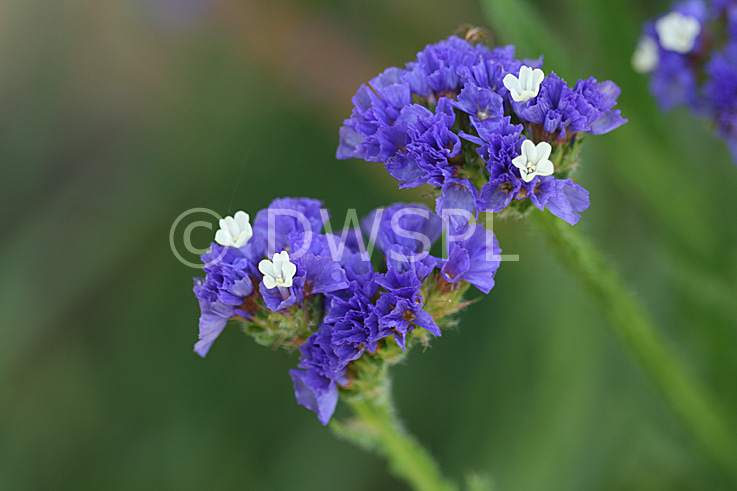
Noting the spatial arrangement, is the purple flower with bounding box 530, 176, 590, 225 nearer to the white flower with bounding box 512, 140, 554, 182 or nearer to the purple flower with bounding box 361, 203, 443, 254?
the white flower with bounding box 512, 140, 554, 182

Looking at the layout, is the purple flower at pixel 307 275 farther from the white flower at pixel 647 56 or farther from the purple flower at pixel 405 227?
the white flower at pixel 647 56

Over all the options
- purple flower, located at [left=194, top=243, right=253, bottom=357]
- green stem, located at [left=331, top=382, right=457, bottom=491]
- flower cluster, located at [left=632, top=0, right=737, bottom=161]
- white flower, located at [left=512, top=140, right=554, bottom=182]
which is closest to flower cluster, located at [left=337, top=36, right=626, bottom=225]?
white flower, located at [left=512, top=140, right=554, bottom=182]

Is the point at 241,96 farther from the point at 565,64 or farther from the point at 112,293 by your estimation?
the point at 565,64

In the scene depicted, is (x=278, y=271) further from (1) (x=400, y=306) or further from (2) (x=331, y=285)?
(1) (x=400, y=306)

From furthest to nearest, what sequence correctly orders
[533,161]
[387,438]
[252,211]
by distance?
[252,211] < [387,438] < [533,161]

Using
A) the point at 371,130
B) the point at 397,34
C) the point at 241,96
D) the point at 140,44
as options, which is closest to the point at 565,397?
the point at 371,130

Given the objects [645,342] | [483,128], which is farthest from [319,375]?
[645,342]
